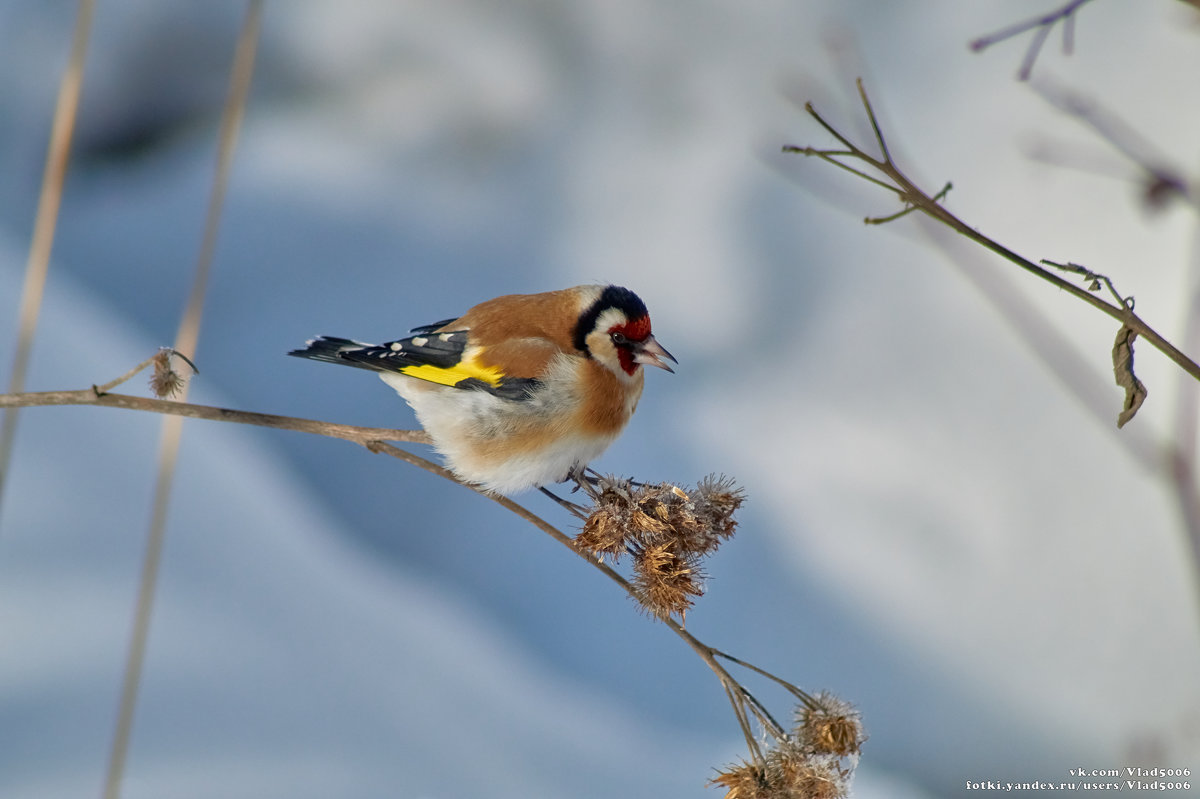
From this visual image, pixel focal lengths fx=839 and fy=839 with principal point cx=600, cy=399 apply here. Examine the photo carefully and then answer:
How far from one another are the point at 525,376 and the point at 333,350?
0.66 feet

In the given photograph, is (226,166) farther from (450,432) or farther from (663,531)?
(663,531)

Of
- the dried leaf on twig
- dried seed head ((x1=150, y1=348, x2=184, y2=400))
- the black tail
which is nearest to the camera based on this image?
the dried leaf on twig

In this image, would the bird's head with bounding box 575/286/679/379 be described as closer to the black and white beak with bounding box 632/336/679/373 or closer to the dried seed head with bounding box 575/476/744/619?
the black and white beak with bounding box 632/336/679/373

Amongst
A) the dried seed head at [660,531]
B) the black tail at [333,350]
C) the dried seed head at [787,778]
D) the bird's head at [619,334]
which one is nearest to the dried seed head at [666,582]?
the dried seed head at [660,531]

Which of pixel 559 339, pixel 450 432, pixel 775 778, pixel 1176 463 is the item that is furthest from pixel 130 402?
pixel 1176 463

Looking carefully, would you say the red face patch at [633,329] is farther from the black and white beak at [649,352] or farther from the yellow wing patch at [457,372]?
the yellow wing patch at [457,372]

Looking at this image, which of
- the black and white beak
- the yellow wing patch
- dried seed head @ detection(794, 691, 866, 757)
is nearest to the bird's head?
the black and white beak

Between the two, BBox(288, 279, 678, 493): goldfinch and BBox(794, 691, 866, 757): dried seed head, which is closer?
BBox(794, 691, 866, 757): dried seed head

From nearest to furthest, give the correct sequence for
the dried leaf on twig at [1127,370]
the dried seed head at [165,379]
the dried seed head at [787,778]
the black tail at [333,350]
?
the dried leaf on twig at [1127,370] → the dried seed head at [787,778] → the dried seed head at [165,379] → the black tail at [333,350]

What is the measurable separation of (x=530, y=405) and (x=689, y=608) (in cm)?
29

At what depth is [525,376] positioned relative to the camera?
2.88 feet

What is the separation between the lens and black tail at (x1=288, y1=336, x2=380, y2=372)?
0.84 m

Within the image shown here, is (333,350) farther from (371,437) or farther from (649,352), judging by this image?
(649,352)

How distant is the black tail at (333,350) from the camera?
0.84 m
